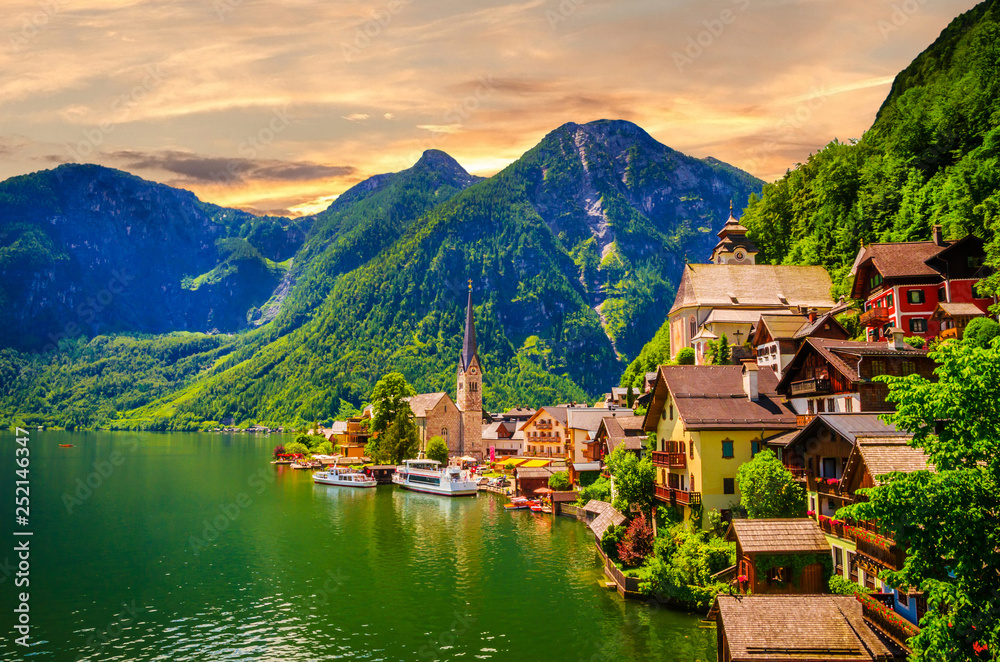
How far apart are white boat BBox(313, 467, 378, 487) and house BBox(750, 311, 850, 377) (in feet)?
241

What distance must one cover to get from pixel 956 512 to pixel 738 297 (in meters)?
75.2

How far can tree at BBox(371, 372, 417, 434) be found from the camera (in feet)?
434

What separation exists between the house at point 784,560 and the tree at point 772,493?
10.3 feet

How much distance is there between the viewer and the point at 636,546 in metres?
51.1

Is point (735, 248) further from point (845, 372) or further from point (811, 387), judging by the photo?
point (845, 372)

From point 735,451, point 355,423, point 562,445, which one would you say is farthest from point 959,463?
point 355,423

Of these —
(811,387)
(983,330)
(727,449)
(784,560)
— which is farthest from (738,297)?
(784,560)

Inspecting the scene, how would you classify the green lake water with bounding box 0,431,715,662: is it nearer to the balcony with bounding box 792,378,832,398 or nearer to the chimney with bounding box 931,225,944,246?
the balcony with bounding box 792,378,832,398

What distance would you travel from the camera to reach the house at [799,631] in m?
28.7

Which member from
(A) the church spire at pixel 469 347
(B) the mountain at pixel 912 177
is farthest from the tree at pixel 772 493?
(A) the church spire at pixel 469 347

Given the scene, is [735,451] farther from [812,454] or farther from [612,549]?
[612,549]

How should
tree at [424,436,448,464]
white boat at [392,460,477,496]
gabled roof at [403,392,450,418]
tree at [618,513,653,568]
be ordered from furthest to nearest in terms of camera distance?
1. gabled roof at [403,392,450,418]
2. tree at [424,436,448,464]
3. white boat at [392,460,477,496]
4. tree at [618,513,653,568]

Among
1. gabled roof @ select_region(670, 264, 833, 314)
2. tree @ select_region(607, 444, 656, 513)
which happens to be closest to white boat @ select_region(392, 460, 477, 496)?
gabled roof @ select_region(670, 264, 833, 314)

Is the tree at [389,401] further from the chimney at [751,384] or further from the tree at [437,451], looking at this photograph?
the chimney at [751,384]
